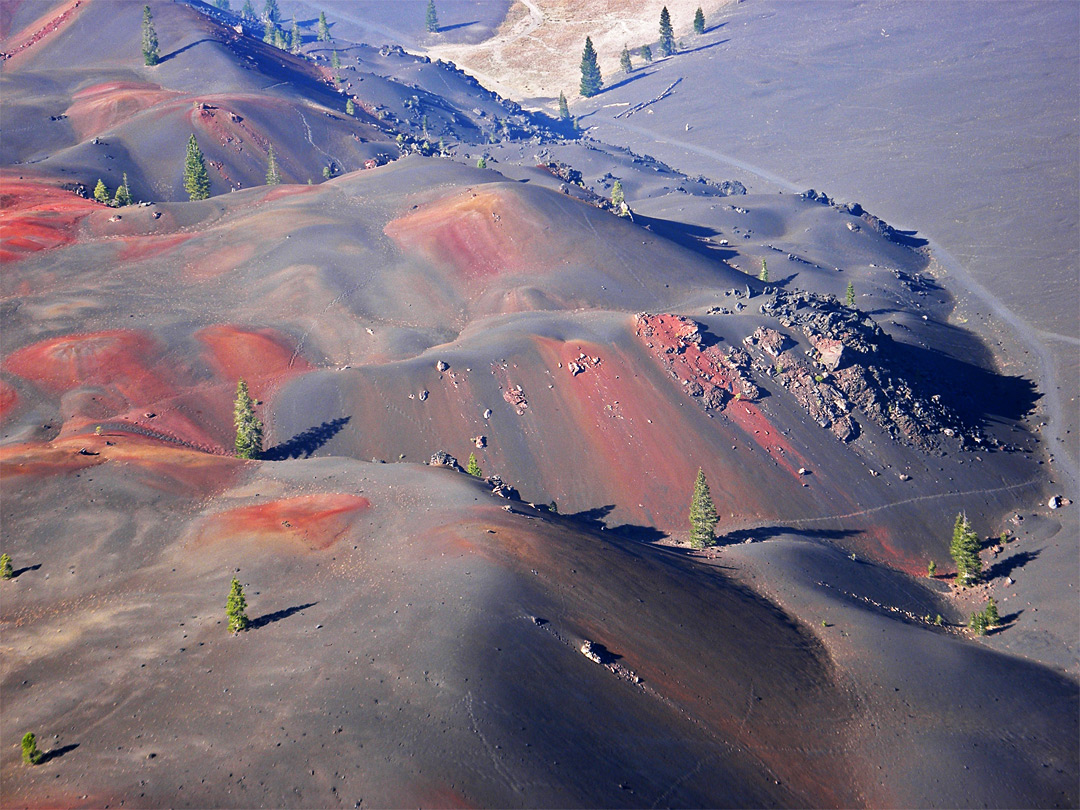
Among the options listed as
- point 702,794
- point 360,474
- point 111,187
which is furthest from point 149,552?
point 111,187

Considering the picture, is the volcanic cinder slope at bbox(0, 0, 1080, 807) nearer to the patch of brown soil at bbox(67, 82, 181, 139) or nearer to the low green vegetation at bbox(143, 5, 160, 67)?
the patch of brown soil at bbox(67, 82, 181, 139)

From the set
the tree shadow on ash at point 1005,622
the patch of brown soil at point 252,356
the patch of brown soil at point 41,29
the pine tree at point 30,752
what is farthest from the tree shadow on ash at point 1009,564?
the patch of brown soil at point 41,29

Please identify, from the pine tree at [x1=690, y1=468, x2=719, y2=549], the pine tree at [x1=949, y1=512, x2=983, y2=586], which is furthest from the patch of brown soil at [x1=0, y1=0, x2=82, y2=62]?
the pine tree at [x1=949, y1=512, x2=983, y2=586]

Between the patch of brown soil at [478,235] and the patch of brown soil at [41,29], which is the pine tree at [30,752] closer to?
the patch of brown soil at [478,235]

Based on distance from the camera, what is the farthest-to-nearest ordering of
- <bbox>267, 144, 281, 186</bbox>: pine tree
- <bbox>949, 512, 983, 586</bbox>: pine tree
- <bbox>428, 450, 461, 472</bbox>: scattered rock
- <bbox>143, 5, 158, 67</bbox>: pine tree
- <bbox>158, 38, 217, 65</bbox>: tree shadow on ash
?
<bbox>158, 38, 217, 65</bbox>: tree shadow on ash
<bbox>143, 5, 158, 67</bbox>: pine tree
<bbox>267, 144, 281, 186</bbox>: pine tree
<bbox>428, 450, 461, 472</bbox>: scattered rock
<bbox>949, 512, 983, 586</bbox>: pine tree

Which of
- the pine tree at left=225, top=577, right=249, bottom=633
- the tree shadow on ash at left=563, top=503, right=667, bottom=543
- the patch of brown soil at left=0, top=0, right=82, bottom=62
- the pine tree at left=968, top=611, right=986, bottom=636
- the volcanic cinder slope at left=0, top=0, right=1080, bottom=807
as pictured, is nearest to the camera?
the volcanic cinder slope at left=0, top=0, right=1080, bottom=807

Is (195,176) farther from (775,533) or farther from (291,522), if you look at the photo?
(775,533)
